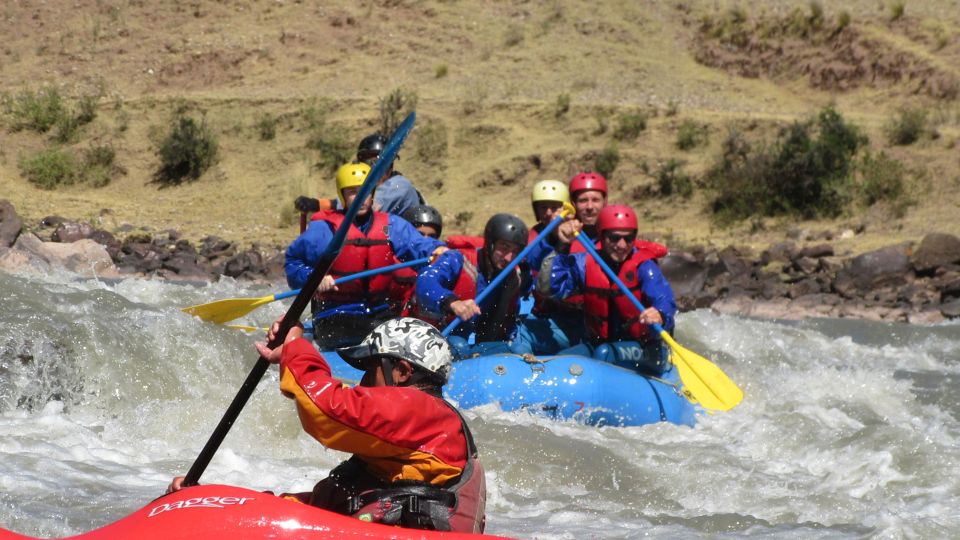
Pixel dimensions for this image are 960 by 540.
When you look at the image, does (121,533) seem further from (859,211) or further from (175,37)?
(175,37)

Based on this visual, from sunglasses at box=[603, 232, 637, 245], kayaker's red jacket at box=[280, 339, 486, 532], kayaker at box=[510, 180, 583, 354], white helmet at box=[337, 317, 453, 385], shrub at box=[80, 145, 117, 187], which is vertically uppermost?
white helmet at box=[337, 317, 453, 385]

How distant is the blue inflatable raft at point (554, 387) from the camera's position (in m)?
6.88

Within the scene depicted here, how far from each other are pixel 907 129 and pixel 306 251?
15.3 m

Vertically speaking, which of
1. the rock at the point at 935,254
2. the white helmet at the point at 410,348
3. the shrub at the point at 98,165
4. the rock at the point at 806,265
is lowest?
the shrub at the point at 98,165

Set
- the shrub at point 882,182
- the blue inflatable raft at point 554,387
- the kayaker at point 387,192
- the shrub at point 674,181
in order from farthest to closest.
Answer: the shrub at point 674,181 < the shrub at point 882,182 < the kayaker at point 387,192 < the blue inflatable raft at point 554,387

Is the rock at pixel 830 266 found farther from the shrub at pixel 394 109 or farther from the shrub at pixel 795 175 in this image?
the shrub at pixel 394 109

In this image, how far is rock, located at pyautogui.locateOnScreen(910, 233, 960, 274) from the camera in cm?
1423

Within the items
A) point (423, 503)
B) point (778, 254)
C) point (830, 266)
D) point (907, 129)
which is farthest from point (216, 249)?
point (423, 503)

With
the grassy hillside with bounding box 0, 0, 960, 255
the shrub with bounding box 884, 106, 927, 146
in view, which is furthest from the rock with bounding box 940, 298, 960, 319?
the shrub with bounding box 884, 106, 927, 146

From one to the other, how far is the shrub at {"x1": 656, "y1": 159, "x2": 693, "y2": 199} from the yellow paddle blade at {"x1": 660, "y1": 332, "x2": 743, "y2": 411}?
12.4 m

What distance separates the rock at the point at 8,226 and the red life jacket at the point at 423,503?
10805mm

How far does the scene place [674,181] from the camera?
19859 millimetres

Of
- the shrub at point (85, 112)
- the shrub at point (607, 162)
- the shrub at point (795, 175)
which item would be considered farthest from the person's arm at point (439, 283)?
the shrub at point (85, 112)

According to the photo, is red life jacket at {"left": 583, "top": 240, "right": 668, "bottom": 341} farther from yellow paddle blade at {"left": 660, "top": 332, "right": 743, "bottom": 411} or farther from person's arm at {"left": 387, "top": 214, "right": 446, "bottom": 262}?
person's arm at {"left": 387, "top": 214, "right": 446, "bottom": 262}
